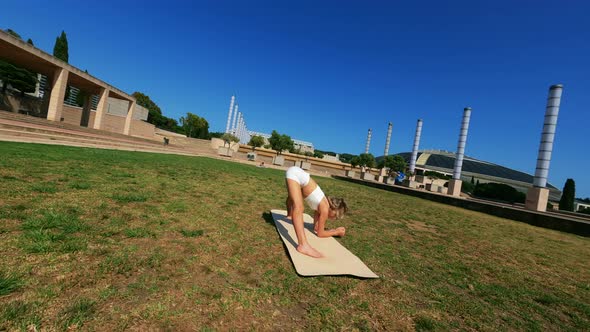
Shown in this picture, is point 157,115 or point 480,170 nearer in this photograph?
point 157,115

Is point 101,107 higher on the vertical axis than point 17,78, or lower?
lower

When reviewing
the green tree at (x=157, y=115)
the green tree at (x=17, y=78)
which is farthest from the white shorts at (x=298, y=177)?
the green tree at (x=157, y=115)

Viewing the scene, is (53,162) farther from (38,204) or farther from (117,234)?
(117,234)

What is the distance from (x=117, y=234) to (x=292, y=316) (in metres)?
2.25

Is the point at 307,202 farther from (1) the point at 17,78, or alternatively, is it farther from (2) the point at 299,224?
(1) the point at 17,78

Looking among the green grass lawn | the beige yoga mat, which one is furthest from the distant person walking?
the green grass lawn

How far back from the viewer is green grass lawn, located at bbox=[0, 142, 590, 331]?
Result: 1.86 metres

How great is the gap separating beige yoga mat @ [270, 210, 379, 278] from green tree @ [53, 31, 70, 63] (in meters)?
46.4

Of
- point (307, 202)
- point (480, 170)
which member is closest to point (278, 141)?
point (307, 202)

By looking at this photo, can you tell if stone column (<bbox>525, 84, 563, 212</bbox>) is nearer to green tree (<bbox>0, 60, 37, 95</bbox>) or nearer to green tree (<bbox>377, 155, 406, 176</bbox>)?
green tree (<bbox>377, 155, 406, 176</bbox>)

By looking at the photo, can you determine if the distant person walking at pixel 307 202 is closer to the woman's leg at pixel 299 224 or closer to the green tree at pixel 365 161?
the woman's leg at pixel 299 224

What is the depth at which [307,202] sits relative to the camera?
13.7ft

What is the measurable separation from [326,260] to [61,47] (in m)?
48.2

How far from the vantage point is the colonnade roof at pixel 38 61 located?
14.0m
